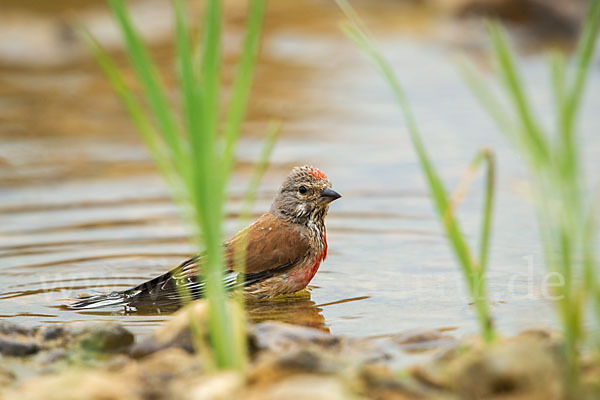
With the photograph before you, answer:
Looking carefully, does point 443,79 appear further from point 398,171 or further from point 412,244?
point 412,244

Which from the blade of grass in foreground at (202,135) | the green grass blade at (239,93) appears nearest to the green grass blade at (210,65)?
the blade of grass in foreground at (202,135)

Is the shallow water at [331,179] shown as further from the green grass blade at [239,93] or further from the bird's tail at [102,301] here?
the green grass blade at [239,93]

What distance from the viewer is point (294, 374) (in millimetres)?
3551

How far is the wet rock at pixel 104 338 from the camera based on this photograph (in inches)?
191

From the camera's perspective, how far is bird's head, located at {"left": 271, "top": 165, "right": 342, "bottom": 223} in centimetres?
691

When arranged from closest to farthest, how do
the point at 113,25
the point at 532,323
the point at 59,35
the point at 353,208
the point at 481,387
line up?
1. the point at 481,387
2. the point at 532,323
3. the point at 353,208
4. the point at 59,35
5. the point at 113,25

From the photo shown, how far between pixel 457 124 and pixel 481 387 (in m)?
9.00

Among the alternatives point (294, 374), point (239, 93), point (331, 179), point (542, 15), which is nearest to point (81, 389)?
point (294, 374)

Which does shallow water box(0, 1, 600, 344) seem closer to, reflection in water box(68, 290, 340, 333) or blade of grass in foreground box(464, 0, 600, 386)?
reflection in water box(68, 290, 340, 333)

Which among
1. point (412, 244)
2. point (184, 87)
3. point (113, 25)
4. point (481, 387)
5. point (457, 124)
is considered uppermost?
point (113, 25)

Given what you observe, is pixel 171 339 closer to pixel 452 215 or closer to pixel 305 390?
pixel 305 390

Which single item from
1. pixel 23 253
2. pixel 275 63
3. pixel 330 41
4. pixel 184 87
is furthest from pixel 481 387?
pixel 330 41

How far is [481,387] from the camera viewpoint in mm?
3445

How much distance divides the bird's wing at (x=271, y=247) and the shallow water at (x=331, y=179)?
0.88ft
